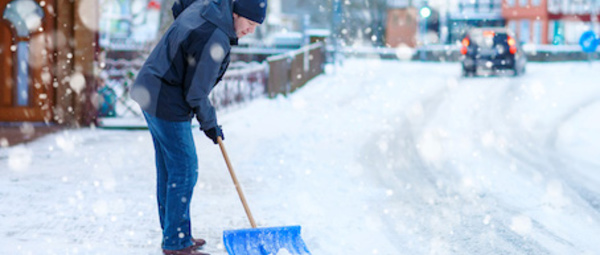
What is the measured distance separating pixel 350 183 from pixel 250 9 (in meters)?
3.43

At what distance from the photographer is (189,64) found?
436 cm

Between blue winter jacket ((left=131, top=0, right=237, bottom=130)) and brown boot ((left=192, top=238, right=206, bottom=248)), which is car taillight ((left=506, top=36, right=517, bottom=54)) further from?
blue winter jacket ((left=131, top=0, right=237, bottom=130))

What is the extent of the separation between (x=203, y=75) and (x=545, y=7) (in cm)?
4668

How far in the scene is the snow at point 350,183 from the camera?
212 inches

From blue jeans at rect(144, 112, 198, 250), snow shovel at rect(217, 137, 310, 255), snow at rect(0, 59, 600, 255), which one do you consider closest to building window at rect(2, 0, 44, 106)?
snow at rect(0, 59, 600, 255)

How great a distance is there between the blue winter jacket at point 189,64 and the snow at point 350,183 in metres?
1.04

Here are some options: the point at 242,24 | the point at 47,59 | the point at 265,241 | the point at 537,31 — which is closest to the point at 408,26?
the point at 537,31

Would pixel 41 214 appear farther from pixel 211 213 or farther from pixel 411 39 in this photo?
pixel 411 39

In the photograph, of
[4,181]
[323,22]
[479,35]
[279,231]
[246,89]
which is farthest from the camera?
[323,22]

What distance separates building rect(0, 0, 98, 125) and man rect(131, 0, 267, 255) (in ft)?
23.2

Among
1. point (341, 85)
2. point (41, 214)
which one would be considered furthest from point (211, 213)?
point (341, 85)

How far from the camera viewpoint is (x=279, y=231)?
4812 mm

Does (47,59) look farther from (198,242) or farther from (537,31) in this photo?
(537,31)

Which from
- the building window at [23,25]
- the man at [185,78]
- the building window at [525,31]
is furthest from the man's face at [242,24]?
the building window at [525,31]
